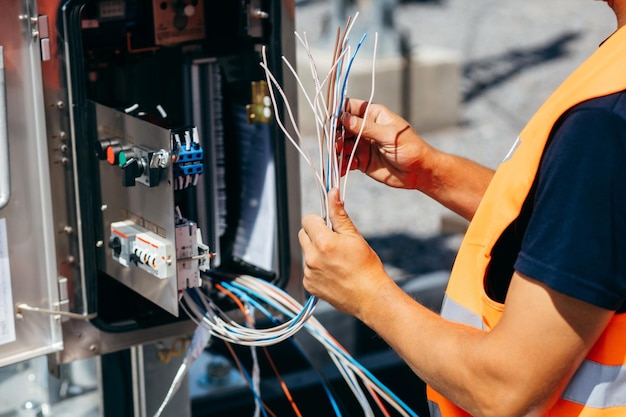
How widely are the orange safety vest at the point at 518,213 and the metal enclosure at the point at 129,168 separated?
0.50 metres

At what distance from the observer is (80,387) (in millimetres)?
2219

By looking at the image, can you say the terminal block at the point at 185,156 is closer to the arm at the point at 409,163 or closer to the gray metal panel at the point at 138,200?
the gray metal panel at the point at 138,200

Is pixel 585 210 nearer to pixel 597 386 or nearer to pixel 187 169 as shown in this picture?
pixel 597 386

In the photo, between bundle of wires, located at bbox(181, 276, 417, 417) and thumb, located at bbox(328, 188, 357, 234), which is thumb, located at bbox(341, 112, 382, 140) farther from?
bundle of wires, located at bbox(181, 276, 417, 417)

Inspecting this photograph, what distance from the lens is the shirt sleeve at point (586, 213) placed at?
1.15 m

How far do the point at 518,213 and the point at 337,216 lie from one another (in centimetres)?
31

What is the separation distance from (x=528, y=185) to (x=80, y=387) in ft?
4.42

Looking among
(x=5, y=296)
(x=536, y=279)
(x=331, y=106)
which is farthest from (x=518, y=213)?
(x=5, y=296)

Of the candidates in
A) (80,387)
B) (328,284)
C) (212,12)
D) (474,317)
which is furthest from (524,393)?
(80,387)

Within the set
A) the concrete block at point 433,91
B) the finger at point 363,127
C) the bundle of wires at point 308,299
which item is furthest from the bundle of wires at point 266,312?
the concrete block at point 433,91

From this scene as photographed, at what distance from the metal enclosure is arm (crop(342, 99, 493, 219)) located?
267mm

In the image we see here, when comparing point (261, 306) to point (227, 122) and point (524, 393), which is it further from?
point (524, 393)

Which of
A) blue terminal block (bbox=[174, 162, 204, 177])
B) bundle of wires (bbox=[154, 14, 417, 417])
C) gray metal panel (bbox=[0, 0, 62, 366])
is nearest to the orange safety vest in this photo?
bundle of wires (bbox=[154, 14, 417, 417])

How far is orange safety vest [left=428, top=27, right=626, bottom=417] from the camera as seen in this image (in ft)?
4.07
